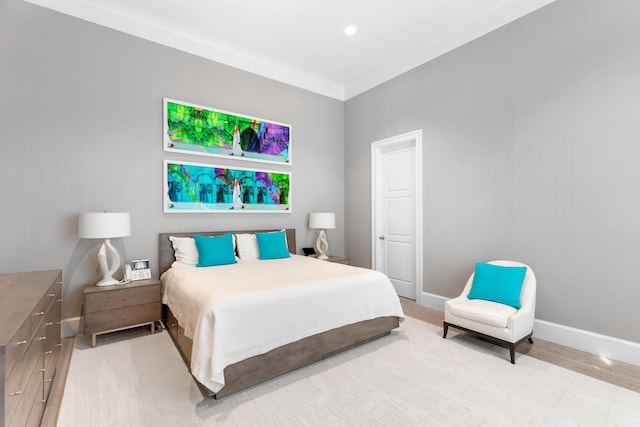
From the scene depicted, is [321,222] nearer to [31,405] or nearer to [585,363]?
[585,363]

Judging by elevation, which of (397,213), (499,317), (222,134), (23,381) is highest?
(222,134)

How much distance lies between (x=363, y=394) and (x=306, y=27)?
13.2ft

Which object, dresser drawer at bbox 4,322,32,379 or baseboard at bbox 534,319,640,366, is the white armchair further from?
dresser drawer at bbox 4,322,32,379

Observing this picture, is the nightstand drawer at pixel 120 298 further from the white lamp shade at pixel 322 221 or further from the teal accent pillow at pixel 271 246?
the white lamp shade at pixel 322 221

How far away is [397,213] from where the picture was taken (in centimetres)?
471

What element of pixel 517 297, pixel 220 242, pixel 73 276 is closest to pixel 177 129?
pixel 220 242

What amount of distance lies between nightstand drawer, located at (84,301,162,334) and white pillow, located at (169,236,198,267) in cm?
56

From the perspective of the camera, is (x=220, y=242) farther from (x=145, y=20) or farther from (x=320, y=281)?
(x=145, y=20)

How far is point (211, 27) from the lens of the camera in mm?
3719

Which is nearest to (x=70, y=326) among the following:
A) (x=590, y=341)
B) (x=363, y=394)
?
(x=363, y=394)

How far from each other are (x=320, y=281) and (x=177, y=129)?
8.90 ft

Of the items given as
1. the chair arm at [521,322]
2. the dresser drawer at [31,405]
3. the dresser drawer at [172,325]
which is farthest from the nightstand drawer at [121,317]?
the chair arm at [521,322]

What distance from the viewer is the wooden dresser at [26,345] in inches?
47.9

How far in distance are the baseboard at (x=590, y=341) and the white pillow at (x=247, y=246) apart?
3.35 metres
